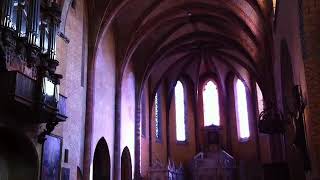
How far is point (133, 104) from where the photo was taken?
26.0m

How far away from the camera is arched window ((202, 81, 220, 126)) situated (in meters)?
33.0

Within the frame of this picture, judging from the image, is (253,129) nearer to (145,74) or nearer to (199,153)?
(199,153)

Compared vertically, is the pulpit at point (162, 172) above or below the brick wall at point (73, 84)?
below

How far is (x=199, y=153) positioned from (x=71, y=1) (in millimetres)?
17583

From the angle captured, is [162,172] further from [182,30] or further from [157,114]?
[182,30]

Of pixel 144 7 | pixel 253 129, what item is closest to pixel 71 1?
pixel 144 7

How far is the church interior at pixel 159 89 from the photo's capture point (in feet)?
35.5

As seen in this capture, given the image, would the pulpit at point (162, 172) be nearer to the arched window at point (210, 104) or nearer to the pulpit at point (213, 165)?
the pulpit at point (213, 165)

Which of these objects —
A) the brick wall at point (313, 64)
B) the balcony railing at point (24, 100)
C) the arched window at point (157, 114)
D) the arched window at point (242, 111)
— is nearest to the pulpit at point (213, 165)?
the arched window at point (242, 111)

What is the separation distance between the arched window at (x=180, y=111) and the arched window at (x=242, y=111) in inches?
168

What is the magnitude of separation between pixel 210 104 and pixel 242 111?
8.63ft

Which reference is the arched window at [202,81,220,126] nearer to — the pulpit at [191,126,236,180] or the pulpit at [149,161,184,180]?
the pulpit at [191,126,236,180]

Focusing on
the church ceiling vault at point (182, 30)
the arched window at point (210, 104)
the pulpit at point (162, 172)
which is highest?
the church ceiling vault at point (182, 30)

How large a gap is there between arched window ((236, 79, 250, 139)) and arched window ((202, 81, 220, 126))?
167 centimetres
